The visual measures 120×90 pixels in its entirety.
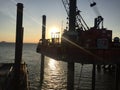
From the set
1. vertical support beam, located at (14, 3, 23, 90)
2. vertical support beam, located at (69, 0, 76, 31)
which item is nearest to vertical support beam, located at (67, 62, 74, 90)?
vertical support beam, located at (69, 0, 76, 31)

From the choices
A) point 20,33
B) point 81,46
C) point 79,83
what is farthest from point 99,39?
point 79,83

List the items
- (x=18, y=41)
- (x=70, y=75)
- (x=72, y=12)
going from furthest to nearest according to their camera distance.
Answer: (x=70, y=75) → (x=72, y=12) → (x=18, y=41)

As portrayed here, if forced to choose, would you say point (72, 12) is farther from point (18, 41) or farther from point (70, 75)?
point (18, 41)

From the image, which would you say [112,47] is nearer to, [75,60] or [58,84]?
[75,60]

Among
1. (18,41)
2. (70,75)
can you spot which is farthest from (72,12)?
(18,41)

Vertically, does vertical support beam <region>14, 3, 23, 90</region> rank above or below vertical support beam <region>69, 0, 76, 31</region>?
below

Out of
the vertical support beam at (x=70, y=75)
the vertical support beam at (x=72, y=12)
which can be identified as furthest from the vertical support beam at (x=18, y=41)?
the vertical support beam at (x=70, y=75)

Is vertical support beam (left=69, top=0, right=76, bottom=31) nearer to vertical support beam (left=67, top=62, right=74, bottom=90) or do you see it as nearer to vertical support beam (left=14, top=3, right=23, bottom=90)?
vertical support beam (left=67, top=62, right=74, bottom=90)

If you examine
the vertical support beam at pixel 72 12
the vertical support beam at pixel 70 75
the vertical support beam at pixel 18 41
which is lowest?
the vertical support beam at pixel 70 75

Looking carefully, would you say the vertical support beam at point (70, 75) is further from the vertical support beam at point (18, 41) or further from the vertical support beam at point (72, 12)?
the vertical support beam at point (18, 41)

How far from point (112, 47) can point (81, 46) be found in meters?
4.22

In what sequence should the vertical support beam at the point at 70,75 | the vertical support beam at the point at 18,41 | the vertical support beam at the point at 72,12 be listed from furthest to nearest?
the vertical support beam at the point at 70,75
the vertical support beam at the point at 72,12
the vertical support beam at the point at 18,41

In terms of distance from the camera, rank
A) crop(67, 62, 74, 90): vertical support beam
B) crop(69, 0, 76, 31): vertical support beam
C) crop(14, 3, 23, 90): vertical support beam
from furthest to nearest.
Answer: crop(67, 62, 74, 90): vertical support beam → crop(69, 0, 76, 31): vertical support beam → crop(14, 3, 23, 90): vertical support beam

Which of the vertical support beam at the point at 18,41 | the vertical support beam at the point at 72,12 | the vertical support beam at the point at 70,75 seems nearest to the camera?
the vertical support beam at the point at 18,41
